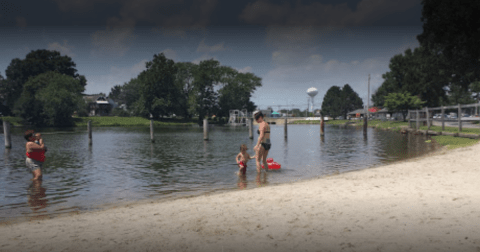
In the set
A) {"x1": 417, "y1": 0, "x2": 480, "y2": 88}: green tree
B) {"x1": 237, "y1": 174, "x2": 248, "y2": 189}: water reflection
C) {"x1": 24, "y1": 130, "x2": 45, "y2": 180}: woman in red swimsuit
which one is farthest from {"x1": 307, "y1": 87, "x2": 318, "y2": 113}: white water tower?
{"x1": 24, "y1": 130, "x2": 45, "y2": 180}: woman in red swimsuit

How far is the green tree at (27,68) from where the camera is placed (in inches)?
3565

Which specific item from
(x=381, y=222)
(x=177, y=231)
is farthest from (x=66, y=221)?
(x=381, y=222)

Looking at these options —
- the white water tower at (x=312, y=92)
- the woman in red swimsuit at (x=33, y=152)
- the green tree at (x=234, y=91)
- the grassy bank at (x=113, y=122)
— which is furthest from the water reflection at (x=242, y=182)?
the white water tower at (x=312, y=92)

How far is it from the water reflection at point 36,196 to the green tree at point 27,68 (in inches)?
3573

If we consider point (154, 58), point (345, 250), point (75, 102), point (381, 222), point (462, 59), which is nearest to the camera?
point (345, 250)

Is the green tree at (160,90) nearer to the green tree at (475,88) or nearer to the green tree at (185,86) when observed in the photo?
the green tree at (185,86)

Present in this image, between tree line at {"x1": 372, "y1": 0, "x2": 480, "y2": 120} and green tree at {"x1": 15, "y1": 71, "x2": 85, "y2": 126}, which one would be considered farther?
green tree at {"x1": 15, "y1": 71, "x2": 85, "y2": 126}

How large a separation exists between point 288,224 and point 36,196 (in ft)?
29.1

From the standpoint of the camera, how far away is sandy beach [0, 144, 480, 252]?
4.98 meters

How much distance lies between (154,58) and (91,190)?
9099 cm

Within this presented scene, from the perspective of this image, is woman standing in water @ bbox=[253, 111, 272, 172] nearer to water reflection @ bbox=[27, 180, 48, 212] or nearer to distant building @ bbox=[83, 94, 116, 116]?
water reflection @ bbox=[27, 180, 48, 212]

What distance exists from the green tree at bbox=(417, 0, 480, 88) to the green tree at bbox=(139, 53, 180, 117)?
2716 inches

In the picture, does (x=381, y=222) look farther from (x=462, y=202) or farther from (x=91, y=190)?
(x=91, y=190)

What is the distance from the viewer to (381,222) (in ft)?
19.0
